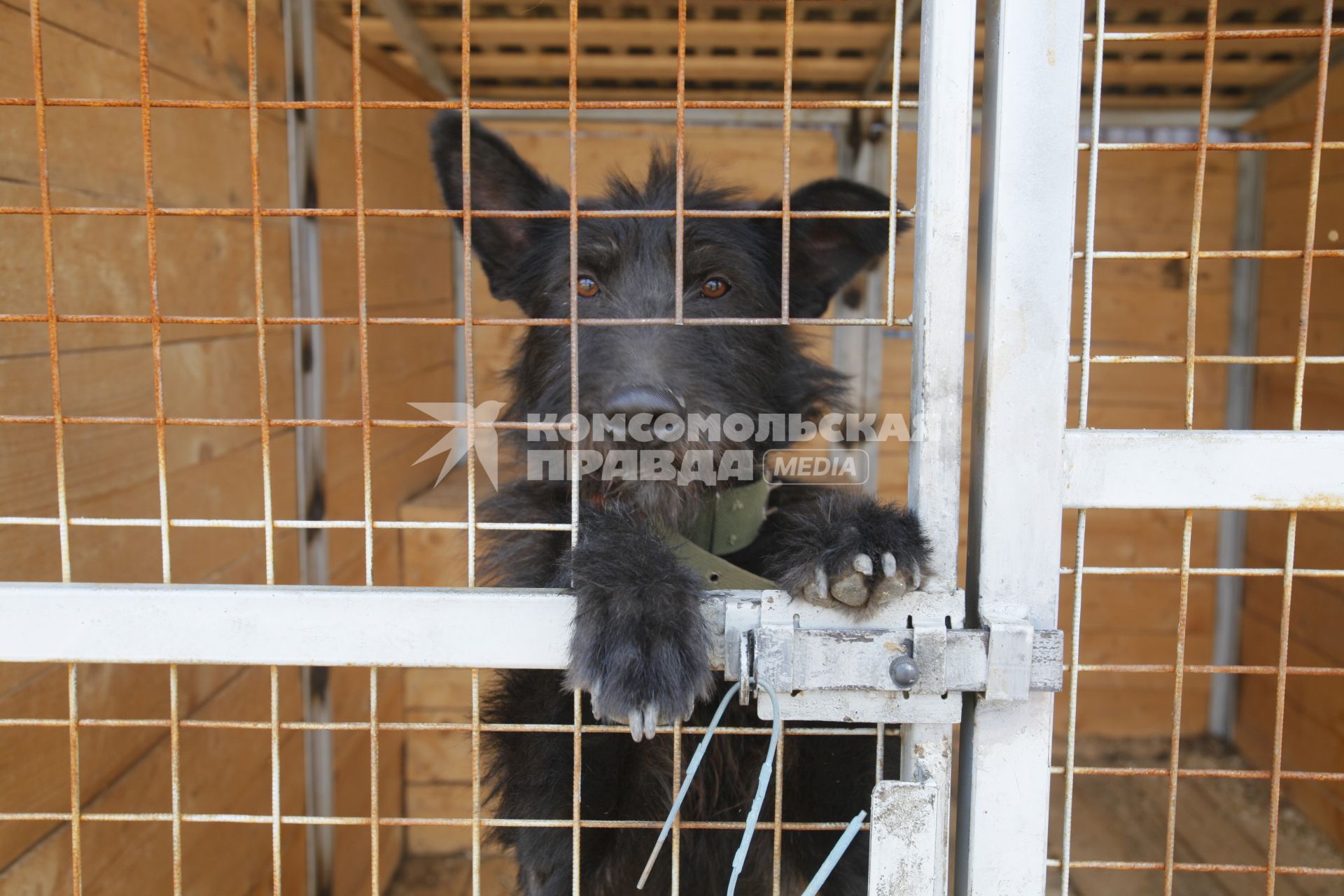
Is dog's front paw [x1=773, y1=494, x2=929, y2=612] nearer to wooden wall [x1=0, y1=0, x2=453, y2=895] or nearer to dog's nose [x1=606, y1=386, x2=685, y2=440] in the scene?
dog's nose [x1=606, y1=386, x2=685, y2=440]

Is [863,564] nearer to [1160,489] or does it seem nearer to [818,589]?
[818,589]

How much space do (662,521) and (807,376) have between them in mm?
815

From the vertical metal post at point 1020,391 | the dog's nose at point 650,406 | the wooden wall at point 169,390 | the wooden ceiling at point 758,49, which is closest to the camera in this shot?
the vertical metal post at point 1020,391

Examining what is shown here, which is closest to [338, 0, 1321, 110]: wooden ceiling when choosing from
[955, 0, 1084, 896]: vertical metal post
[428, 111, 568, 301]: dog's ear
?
[428, 111, 568, 301]: dog's ear

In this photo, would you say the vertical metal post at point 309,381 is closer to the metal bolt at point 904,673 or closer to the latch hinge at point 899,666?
the latch hinge at point 899,666

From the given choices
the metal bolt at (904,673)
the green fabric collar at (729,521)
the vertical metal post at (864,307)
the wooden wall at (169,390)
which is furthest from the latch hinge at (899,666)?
the vertical metal post at (864,307)

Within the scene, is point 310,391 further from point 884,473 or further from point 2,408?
point 884,473

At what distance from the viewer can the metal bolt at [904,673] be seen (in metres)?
1.49

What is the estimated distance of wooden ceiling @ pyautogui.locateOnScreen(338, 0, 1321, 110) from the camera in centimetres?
387

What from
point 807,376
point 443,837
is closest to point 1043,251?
point 807,376

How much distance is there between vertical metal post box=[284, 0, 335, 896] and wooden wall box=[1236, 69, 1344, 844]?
11.9 feet

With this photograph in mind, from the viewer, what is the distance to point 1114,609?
16.9 ft

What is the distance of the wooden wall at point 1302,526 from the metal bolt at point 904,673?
2.71 m

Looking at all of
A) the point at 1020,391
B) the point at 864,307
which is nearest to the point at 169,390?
the point at 1020,391
